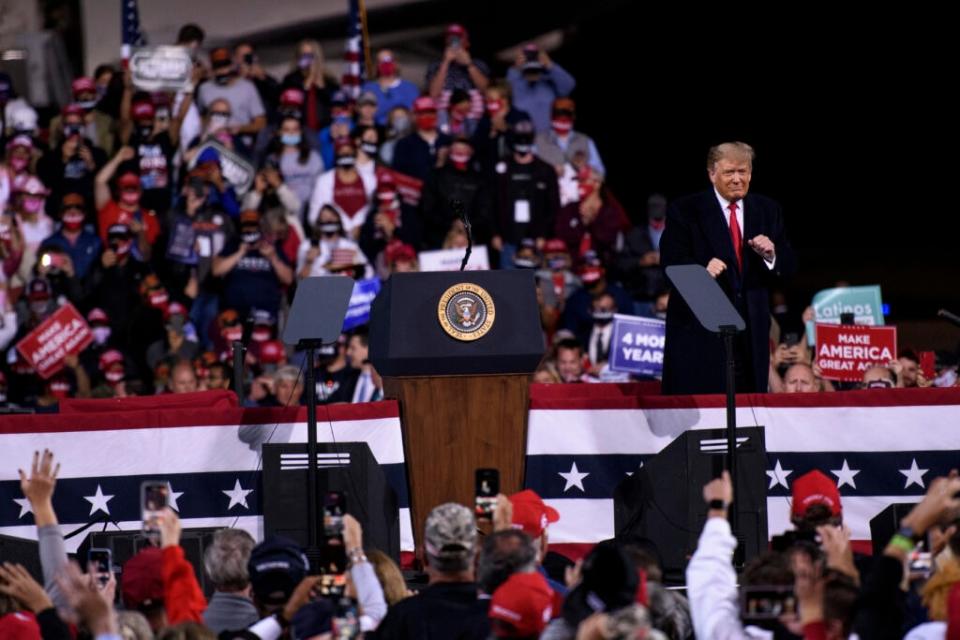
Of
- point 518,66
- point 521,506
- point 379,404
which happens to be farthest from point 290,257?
point 521,506

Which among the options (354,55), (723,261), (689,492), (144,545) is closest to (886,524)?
(689,492)

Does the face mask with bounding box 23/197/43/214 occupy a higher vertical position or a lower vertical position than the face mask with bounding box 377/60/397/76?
A: lower

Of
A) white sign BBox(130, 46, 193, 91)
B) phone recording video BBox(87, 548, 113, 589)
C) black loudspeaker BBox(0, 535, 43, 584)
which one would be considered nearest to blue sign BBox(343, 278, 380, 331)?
white sign BBox(130, 46, 193, 91)

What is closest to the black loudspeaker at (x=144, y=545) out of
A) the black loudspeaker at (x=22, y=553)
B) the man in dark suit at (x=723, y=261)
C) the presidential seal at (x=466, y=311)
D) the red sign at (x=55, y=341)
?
the black loudspeaker at (x=22, y=553)

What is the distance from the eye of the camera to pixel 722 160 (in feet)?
32.1

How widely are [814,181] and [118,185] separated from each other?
9680mm

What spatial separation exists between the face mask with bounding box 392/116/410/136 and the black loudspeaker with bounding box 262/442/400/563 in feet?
29.1

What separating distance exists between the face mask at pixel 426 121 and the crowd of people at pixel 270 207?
0.09ft

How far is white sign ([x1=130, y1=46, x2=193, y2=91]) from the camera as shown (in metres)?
18.0

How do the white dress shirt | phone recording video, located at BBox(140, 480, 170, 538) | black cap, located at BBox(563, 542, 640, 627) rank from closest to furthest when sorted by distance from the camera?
1. black cap, located at BBox(563, 542, 640, 627)
2. phone recording video, located at BBox(140, 480, 170, 538)
3. the white dress shirt

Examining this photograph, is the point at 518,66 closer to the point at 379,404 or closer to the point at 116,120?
the point at 116,120

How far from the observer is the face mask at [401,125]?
17.8 metres

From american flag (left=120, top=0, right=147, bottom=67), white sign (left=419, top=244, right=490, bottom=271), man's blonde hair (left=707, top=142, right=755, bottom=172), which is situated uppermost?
american flag (left=120, top=0, right=147, bottom=67)

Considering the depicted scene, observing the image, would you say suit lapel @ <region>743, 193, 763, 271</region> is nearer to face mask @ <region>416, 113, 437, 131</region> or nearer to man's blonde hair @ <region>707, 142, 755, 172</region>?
man's blonde hair @ <region>707, 142, 755, 172</region>
